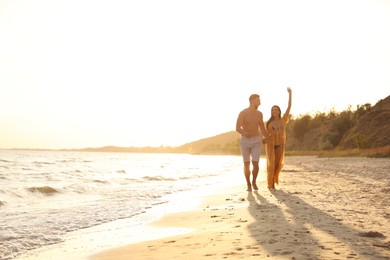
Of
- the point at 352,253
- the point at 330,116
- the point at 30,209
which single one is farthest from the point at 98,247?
the point at 330,116

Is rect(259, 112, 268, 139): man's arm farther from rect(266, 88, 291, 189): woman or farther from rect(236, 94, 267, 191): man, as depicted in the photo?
rect(266, 88, 291, 189): woman

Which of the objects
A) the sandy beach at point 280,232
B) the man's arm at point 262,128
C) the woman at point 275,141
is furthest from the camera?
the woman at point 275,141

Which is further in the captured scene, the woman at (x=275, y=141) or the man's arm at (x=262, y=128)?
the woman at (x=275, y=141)

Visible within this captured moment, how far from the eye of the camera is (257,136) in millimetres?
9398

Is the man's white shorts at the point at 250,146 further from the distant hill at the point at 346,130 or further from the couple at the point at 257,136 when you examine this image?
the distant hill at the point at 346,130

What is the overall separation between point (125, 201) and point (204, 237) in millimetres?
5336

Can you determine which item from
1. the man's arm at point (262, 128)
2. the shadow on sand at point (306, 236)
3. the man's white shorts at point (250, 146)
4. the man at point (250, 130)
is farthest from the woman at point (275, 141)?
the shadow on sand at point (306, 236)

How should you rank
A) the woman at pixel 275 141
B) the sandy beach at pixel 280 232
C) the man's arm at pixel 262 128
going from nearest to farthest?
the sandy beach at pixel 280 232
the man's arm at pixel 262 128
the woman at pixel 275 141

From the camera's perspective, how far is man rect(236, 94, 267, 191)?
926cm

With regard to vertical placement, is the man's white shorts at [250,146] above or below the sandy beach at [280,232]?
above

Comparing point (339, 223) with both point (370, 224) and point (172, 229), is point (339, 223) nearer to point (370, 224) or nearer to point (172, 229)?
point (370, 224)

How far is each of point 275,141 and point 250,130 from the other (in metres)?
0.88

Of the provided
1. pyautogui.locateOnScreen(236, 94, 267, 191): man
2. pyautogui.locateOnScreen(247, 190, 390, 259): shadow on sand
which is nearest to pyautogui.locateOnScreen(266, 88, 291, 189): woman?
pyautogui.locateOnScreen(236, 94, 267, 191): man

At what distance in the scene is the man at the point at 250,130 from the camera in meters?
9.26
